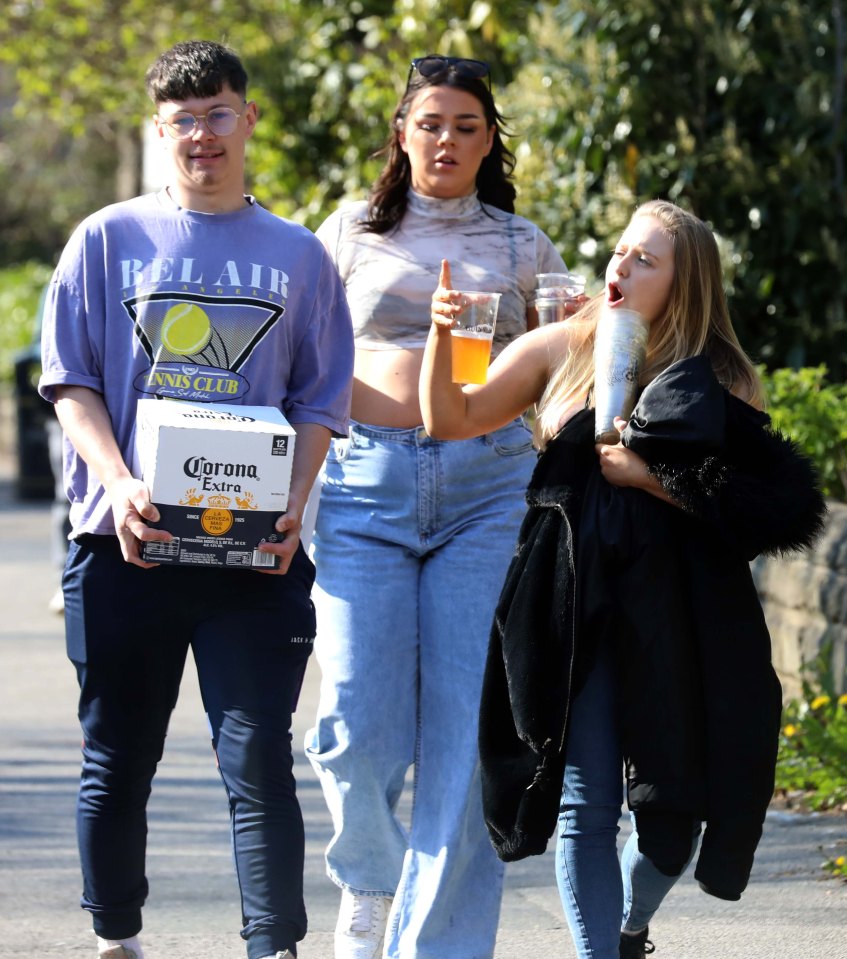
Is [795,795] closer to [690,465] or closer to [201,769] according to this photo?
[201,769]

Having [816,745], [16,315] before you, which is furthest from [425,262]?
[16,315]

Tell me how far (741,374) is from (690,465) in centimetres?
32

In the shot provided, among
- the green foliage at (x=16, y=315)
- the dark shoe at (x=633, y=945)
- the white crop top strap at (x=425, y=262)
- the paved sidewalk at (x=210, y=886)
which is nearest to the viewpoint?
the dark shoe at (x=633, y=945)

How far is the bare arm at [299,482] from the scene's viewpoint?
11.5ft

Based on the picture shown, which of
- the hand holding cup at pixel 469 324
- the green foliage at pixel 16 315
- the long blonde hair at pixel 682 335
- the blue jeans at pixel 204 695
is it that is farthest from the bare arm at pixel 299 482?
the green foliage at pixel 16 315

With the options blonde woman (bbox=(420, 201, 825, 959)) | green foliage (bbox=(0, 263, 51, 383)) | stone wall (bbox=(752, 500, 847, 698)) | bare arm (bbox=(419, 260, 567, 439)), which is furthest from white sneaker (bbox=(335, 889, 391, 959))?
green foliage (bbox=(0, 263, 51, 383))

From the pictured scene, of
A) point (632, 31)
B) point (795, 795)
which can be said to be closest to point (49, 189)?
point (632, 31)

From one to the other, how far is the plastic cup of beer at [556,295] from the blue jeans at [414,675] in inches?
12.3

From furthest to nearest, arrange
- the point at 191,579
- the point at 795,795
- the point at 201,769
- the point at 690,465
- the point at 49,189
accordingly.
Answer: the point at 49,189, the point at 201,769, the point at 795,795, the point at 191,579, the point at 690,465

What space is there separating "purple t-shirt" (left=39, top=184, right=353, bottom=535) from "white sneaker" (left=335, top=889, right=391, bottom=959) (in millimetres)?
987

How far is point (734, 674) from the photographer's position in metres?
3.34

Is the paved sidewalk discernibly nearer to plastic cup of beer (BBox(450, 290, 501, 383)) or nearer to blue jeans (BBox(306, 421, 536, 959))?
blue jeans (BBox(306, 421, 536, 959))

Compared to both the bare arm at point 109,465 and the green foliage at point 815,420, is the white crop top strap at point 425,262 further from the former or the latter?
the green foliage at point 815,420

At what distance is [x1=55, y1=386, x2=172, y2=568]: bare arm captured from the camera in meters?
3.38
